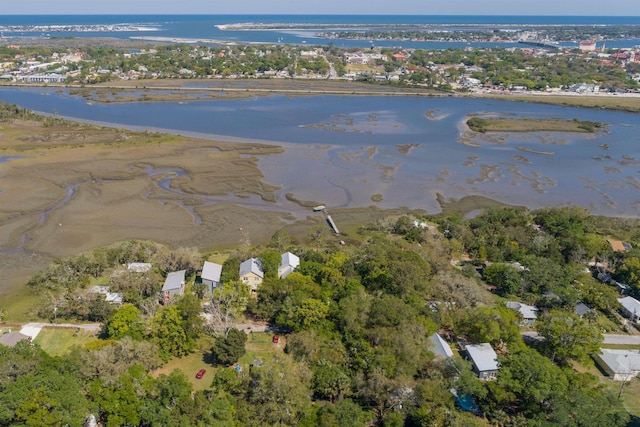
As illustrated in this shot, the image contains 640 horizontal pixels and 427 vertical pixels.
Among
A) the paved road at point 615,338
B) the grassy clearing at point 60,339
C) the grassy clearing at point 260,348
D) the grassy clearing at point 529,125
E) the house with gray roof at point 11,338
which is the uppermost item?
the house with gray roof at point 11,338

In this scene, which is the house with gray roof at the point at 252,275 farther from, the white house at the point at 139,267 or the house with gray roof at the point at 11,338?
the house with gray roof at the point at 11,338

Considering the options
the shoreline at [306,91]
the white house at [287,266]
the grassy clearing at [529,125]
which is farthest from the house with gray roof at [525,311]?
the shoreline at [306,91]

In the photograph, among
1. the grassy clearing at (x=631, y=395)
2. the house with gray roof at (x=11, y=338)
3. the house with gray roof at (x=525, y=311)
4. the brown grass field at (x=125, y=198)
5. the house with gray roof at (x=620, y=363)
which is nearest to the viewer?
the grassy clearing at (x=631, y=395)

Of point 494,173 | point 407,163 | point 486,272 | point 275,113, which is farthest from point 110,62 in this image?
point 486,272

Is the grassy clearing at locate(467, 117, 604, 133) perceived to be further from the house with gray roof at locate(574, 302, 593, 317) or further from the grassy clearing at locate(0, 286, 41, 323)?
the grassy clearing at locate(0, 286, 41, 323)

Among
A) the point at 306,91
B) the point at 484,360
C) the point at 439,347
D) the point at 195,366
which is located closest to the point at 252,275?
the point at 195,366
